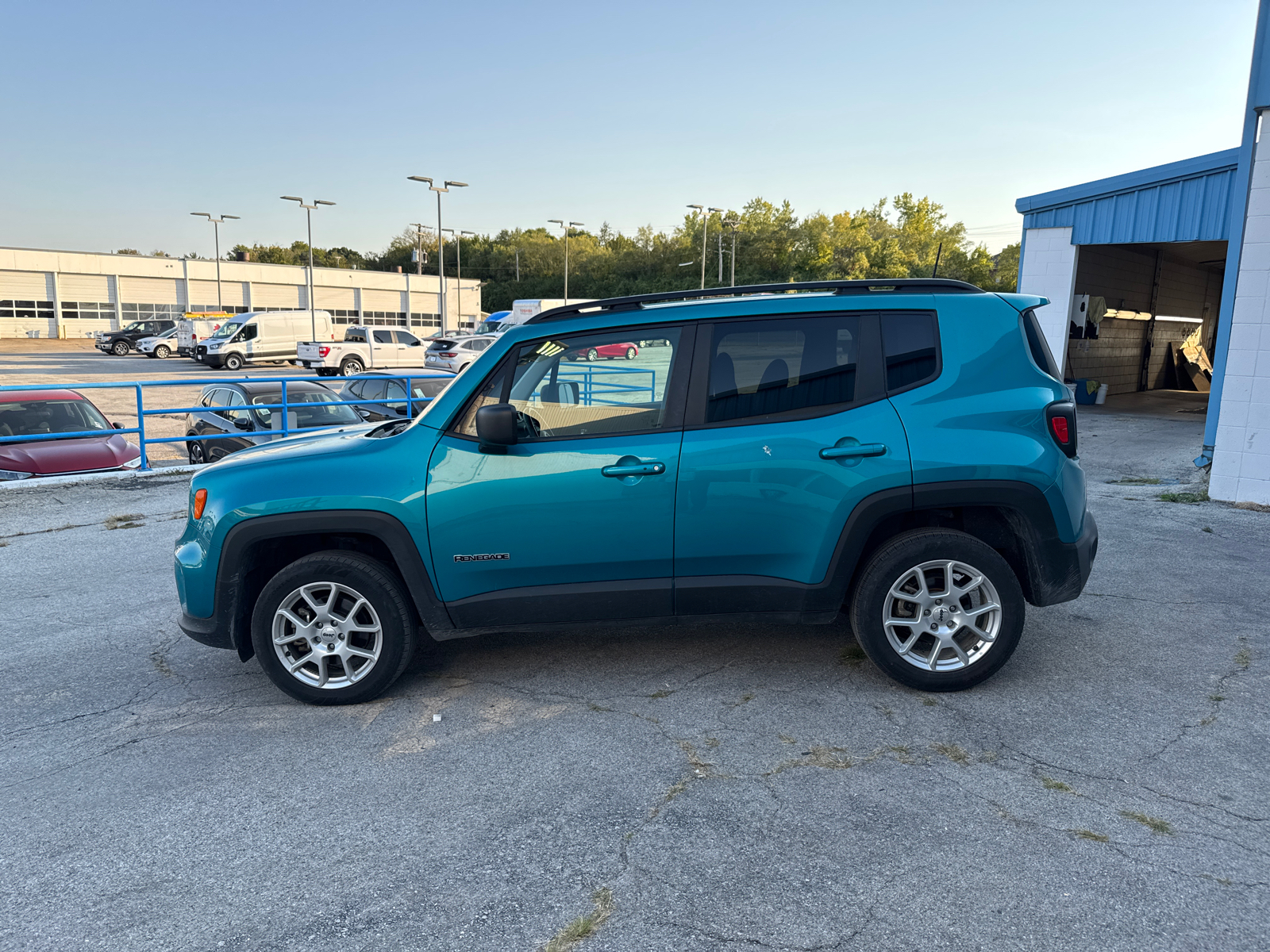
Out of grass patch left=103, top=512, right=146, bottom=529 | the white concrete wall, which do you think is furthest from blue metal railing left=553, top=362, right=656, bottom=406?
the white concrete wall

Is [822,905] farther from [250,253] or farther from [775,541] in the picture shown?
[250,253]

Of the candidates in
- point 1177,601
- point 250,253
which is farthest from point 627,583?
point 250,253

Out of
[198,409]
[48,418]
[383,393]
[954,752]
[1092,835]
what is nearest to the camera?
[1092,835]

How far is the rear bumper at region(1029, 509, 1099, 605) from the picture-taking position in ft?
13.5

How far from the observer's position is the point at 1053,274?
17.8 m

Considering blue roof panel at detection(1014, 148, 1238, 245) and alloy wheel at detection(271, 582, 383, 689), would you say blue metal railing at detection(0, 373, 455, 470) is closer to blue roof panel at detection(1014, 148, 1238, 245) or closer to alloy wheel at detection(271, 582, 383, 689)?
alloy wheel at detection(271, 582, 383, 689)

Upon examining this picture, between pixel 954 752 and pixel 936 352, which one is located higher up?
pixel 936 352

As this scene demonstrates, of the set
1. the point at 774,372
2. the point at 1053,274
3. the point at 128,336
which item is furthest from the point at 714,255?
the point at 774,372

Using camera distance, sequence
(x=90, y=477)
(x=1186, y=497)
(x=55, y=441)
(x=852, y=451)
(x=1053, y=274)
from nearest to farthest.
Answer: (x=852, y=451) → (x=1186, y=497) → (x=90, y=477) → (x=55, y=441) → (x=1053, y=274)

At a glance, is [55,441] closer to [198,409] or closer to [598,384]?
[198,409]

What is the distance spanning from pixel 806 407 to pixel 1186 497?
6667 millimetres

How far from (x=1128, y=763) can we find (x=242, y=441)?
11807mm

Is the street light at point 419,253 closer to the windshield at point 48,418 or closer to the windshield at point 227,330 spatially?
the windshield at point 227,330

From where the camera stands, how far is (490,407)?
390 cm
